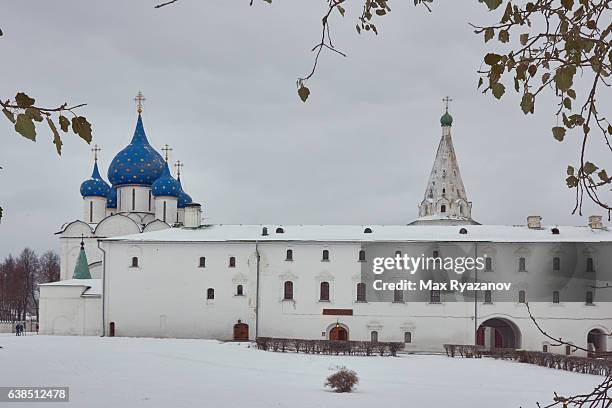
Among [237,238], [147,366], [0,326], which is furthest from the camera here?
[0,326]

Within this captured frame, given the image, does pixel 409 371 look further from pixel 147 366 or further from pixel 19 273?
pixel 19 273

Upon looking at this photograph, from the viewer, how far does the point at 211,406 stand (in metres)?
12.1

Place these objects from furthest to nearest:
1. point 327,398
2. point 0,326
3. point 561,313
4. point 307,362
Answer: point 0,326
point 561,313
point 307,362
point 327,398

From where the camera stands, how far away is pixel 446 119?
154ft

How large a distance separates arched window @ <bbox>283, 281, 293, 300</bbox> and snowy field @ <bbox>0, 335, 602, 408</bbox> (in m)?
5.05

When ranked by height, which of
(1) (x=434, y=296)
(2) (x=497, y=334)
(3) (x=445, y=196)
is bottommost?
(2) (x=497, y=334)

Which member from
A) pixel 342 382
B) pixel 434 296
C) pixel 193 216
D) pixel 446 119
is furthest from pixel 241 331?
pixel 446 119

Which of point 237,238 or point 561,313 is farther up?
point 237,238

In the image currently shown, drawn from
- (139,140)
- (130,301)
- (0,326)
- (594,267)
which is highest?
(139,140)

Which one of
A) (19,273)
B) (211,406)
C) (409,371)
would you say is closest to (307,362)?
(409,371)

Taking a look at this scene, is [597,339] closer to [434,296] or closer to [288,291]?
[434,296]

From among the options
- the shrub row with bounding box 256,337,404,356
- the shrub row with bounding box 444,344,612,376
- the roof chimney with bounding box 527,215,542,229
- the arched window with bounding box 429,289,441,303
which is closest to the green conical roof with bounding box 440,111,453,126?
the roof chimney with bounding box 527,215,542,229

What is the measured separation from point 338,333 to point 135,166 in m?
20.3

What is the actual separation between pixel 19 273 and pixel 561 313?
54.5m
